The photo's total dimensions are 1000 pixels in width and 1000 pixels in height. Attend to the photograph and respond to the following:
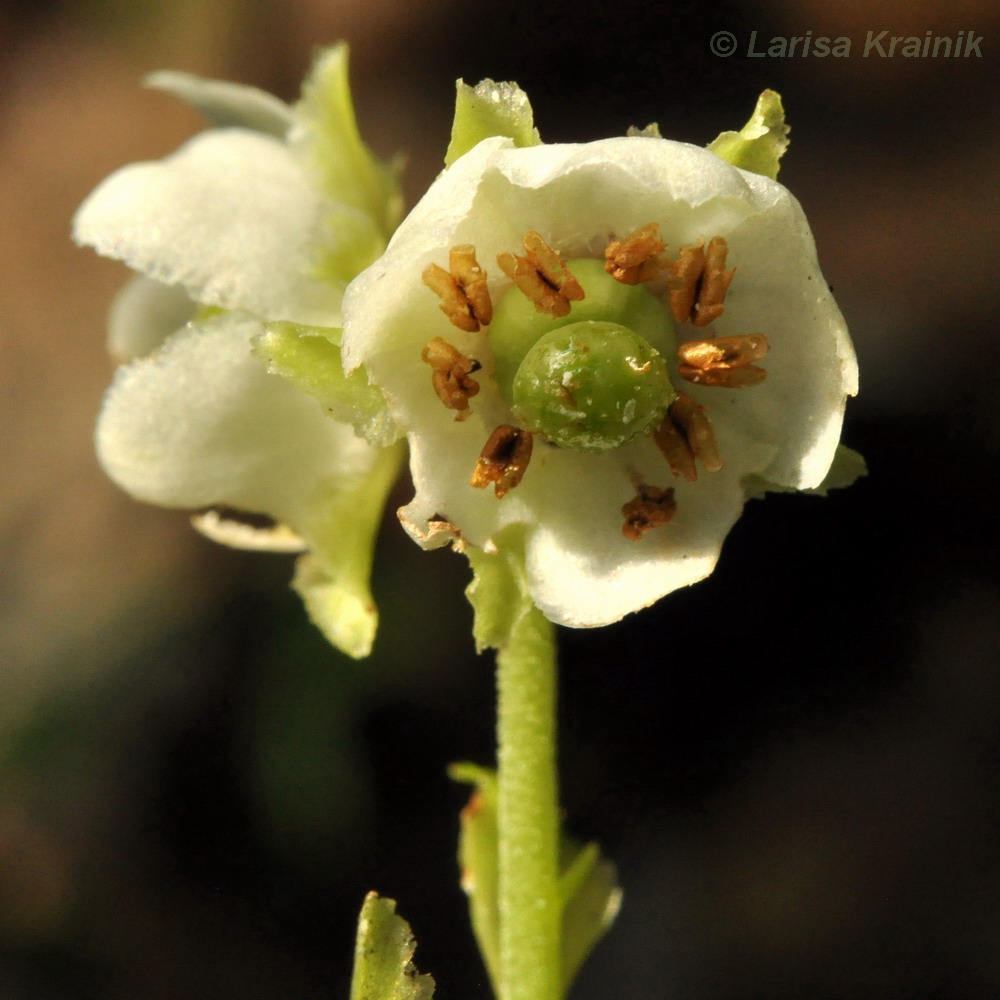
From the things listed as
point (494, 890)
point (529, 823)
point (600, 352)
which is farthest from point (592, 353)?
point (494, 890)

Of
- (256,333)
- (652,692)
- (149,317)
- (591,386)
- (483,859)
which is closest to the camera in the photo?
(591,386)

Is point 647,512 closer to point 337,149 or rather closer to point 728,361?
point 728,361

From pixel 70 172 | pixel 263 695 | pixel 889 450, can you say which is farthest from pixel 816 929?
pixel 70 172

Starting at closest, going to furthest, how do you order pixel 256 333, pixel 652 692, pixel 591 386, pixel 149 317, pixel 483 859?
1. pixel 591 386
2. pixel 256 333
3. pixel 483 859
4. pixel 149 317
5. pixel 652 692

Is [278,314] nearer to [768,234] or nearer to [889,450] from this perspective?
[768,234]

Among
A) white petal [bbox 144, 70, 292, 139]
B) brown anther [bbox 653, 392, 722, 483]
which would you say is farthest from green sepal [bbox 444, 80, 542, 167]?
white petal [bbox 144, 70, 292, 139]

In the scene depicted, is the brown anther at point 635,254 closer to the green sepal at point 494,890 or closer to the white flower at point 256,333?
the white flower at point 256,333

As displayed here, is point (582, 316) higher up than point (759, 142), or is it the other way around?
point (759, 142)

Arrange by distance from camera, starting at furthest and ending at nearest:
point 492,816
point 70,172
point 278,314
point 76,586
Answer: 1. point 70,172
2. point 76,586
3. point 492,816
4. point 278,314
